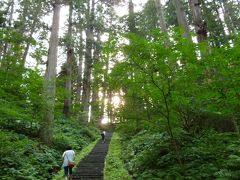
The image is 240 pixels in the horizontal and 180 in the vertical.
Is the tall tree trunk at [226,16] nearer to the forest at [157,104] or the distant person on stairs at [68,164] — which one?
the forest at [157,104]

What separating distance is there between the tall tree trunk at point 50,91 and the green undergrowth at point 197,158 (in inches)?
199

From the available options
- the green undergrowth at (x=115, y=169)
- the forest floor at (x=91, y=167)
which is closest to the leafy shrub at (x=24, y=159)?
the forest floor at (x=91, y=167)

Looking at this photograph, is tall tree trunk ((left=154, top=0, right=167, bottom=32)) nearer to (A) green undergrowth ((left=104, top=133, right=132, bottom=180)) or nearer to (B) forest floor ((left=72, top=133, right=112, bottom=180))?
(A) green undergrowth ((left=104, top=133, right=132, bottom=180))

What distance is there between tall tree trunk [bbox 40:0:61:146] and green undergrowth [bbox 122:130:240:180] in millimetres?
5061

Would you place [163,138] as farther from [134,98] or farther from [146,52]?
[146,52]

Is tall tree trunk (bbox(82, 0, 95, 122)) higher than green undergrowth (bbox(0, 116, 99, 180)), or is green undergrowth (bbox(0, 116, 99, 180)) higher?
tall tree trunk (bbox(82, 0, 95, 122))

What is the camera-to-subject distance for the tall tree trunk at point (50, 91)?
13266 millimetres

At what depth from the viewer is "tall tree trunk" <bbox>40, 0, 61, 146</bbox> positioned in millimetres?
13266

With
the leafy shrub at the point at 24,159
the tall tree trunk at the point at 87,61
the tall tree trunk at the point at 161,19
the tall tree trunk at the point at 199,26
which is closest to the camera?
the leafy shrub at the point at 24,159

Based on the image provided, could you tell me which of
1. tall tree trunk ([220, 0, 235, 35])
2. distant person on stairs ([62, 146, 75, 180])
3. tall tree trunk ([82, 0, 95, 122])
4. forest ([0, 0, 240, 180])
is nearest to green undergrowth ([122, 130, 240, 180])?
forest ([0, 0, 240, 180])

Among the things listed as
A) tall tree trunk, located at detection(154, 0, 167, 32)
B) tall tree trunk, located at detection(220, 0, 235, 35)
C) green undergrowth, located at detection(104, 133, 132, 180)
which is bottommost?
green undergrowth, located at detection(104, 133, 132, 180)

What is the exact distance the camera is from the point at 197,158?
8344 millimetres

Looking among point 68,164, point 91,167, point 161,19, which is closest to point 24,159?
point 68,164

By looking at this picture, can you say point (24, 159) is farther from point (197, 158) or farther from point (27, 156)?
point (197, 158)
